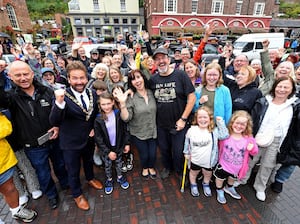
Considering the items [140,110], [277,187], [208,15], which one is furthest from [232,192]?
[208,15]

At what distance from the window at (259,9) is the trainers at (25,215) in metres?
38.6

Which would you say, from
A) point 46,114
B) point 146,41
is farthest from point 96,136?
point 146,41

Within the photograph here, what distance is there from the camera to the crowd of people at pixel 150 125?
2174 millimetres

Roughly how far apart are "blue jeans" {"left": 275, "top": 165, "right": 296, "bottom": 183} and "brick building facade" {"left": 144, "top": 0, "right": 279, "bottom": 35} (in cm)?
2931

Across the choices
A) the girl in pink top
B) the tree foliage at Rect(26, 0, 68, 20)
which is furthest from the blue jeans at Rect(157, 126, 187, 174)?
the tree foliage at Rect(26, 0, 68, 20)

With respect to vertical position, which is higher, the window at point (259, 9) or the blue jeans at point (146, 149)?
the window at point (259, 9)

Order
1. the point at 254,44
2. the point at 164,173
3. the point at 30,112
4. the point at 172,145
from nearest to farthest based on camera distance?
1. the point at 30,112
2. the point at 172,145
3. the point at 164,173
4. the point at 254,44

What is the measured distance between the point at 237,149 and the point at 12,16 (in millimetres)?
33108

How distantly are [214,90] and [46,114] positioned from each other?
8.15ft

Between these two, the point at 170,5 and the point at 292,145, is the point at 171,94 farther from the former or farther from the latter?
the point at 170,5

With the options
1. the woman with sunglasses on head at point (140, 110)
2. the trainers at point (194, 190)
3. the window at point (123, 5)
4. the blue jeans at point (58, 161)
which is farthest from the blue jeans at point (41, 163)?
the window at point (123, 5)

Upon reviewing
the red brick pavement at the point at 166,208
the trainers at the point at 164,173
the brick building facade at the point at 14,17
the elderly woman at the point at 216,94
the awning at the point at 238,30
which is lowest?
the red brick pavement at the point at 166,208

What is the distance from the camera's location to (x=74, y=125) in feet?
7.50

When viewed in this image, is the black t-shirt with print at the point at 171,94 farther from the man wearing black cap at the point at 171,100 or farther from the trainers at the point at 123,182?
the trainers at the point at 123,182
